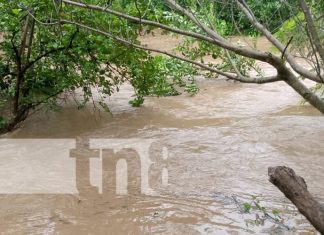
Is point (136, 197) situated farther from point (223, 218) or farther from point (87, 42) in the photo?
point (87, 42)

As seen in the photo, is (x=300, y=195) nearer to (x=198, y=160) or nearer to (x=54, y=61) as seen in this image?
(x=198, y=160)

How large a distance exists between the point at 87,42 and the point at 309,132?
125 inches

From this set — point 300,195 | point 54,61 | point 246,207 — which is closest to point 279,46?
point 300,195

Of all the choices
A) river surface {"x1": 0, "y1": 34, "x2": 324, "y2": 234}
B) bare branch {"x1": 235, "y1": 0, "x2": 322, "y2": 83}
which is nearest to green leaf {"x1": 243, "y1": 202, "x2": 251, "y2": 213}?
river surface {"x1": 0, "y1": 34, "x2": 324, "y2": 234}

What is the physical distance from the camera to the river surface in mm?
3977

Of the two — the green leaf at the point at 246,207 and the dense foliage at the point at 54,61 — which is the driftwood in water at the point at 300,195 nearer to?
the green leaf at the point at 246,207

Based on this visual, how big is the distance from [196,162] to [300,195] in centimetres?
305

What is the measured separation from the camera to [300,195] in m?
2.46

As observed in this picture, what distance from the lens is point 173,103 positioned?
8453 mm

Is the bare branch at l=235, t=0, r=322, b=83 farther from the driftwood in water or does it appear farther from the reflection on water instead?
the reflection on water

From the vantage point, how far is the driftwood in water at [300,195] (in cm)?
241

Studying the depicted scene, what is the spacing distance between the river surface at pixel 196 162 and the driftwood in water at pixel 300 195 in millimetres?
1379

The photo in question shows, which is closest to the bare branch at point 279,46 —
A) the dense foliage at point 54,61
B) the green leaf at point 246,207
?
the green leaf at point 246,207

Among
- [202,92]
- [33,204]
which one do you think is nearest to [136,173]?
[33,204]
